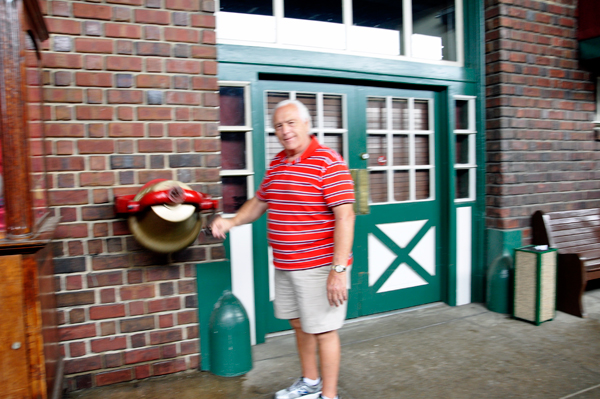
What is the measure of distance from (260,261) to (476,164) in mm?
2408

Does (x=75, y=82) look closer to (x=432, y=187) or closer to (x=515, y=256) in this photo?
(x=432, y=187)

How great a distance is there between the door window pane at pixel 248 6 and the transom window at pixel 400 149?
120 centimetres

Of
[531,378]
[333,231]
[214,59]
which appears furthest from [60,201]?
[531,378]

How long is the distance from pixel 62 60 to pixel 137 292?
1492mm

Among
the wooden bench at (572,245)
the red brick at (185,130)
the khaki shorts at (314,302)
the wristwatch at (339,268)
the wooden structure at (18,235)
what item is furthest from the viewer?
the wooden bench at (572,245)

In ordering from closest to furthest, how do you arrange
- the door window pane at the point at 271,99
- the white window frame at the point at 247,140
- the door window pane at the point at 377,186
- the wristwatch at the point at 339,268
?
the wristwatch at the point at 339,268 < the white window frame at the point at 247,140 < the door window pane at the point at 271,99 < the door window pane at the point at 377,186

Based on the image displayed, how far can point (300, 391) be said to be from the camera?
262 cm

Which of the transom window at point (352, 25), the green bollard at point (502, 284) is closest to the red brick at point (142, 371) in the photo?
the transom window at point (352, 25)

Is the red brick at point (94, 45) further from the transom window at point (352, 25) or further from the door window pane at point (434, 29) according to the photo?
the door window pane at point (434, 29)

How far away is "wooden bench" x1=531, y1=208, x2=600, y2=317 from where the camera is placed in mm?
3887

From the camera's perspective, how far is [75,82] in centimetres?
265

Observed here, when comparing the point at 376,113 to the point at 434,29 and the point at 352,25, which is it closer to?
the point at 352,25

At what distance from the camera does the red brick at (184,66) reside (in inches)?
112

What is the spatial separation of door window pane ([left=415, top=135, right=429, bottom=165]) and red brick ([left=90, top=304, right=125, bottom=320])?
287 centimetres
